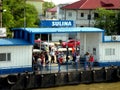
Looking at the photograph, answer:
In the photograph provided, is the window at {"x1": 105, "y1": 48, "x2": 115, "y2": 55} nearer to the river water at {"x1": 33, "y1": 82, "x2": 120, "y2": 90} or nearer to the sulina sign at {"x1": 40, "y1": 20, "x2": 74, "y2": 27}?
the river water at {"x1": 33, "y1": 82, "x2": 120, "y2": 90}

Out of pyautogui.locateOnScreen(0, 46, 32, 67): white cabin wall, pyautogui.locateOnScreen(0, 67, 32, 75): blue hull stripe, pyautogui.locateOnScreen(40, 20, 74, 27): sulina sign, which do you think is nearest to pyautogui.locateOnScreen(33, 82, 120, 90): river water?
pyautogui.locateOnScreen(0, 67, 32, 75): blue hull stripe

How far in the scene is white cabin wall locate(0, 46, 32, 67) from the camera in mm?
25359

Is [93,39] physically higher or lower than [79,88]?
higher

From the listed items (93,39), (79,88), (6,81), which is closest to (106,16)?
(93,39)

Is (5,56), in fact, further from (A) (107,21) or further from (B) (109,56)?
(A) (107,21)

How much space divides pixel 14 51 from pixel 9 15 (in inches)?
745

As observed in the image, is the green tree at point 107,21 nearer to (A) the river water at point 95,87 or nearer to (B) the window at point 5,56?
(A) the river water at point 95,87

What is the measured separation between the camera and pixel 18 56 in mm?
25719

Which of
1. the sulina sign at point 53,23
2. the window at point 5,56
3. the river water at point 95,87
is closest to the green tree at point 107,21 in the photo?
the sulina sign at point 53,23

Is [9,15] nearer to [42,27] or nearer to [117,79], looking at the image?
[42,27]

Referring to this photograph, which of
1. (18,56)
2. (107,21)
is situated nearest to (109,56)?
(18,56)

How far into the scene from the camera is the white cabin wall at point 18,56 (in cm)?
2536

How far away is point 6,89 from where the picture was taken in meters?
24.6

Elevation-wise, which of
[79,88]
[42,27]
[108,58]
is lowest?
[79,88]
